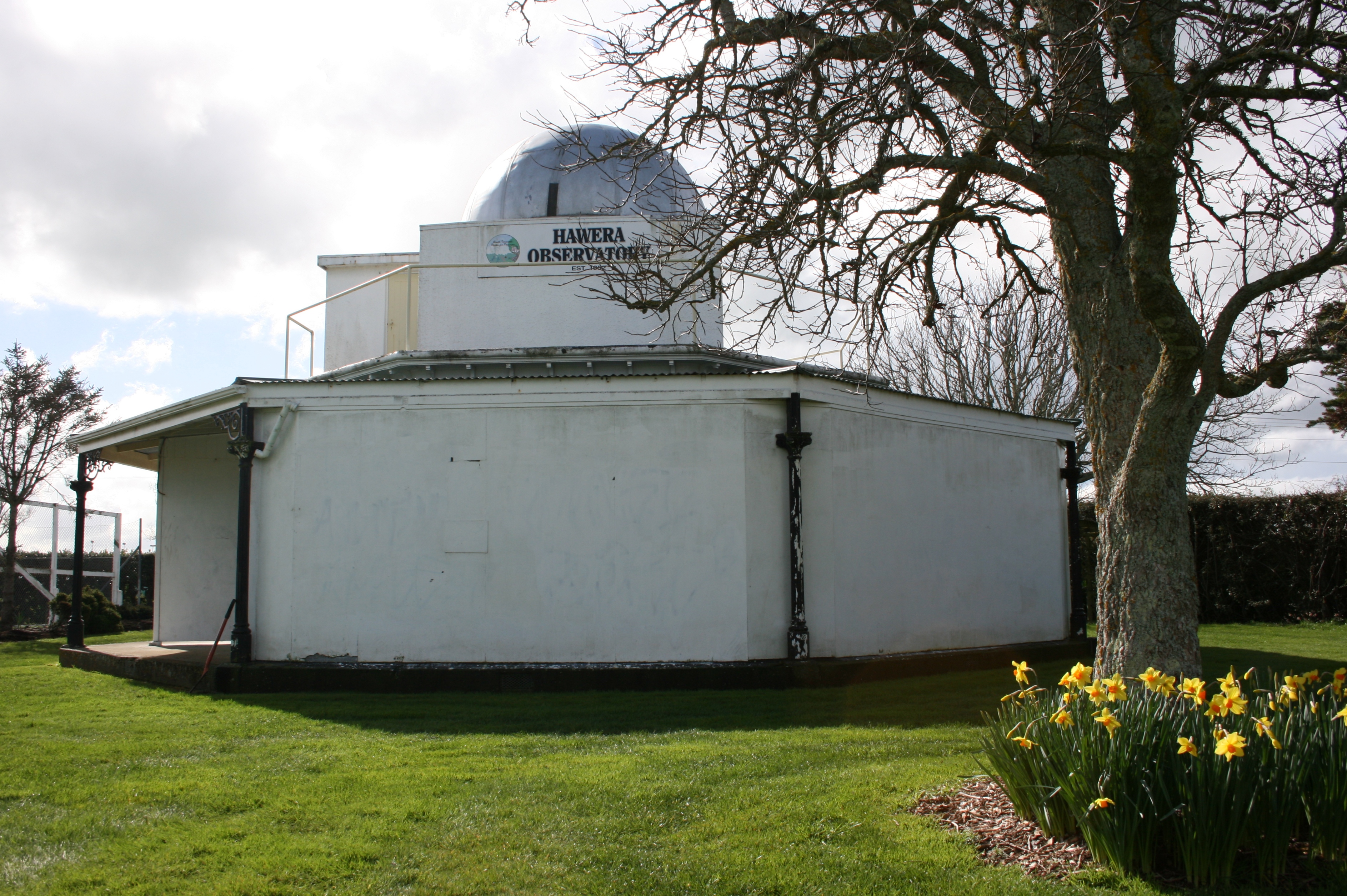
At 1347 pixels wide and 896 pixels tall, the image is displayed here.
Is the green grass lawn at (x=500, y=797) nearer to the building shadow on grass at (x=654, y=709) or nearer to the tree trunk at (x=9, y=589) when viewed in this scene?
the building shadow on grass at (x=654, y=709)

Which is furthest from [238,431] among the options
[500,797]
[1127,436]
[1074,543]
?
[1074,543]

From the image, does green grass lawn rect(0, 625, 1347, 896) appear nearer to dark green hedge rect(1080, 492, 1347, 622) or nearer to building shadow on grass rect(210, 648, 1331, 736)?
building shadow on grass rect(210, 648, 1331, 736)

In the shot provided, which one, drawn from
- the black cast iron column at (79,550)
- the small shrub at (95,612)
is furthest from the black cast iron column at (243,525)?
the small shrub at (95,612)

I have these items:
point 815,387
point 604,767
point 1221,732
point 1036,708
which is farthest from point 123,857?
point 815,387

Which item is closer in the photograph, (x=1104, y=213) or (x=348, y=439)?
(x=1104, y=213)

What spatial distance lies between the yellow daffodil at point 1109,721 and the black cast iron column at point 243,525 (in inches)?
337

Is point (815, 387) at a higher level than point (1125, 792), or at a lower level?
higher

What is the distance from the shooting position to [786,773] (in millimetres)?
5730

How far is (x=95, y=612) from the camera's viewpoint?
1842 cm

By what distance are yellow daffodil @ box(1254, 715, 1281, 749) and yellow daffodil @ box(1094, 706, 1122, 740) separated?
1.62 ft

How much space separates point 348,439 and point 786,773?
250 inches

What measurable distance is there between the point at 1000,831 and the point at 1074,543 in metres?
9.38

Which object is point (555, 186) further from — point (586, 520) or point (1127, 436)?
point (1127, 436)

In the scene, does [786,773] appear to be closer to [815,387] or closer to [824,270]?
[824,270]
